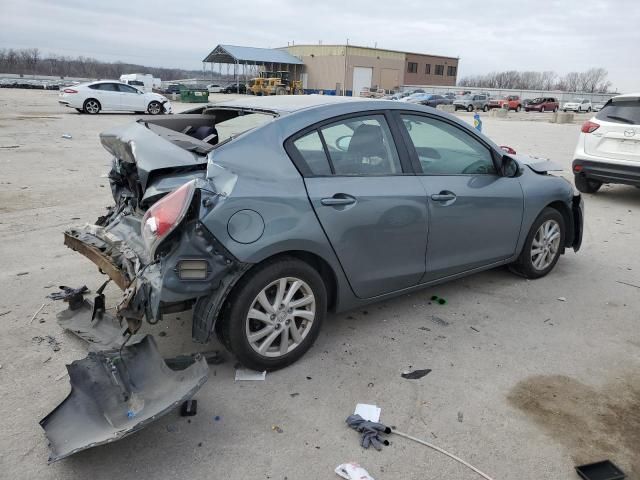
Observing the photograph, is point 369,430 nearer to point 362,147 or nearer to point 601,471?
point 601,471

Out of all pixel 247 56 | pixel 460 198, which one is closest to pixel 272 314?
pixel 460 198

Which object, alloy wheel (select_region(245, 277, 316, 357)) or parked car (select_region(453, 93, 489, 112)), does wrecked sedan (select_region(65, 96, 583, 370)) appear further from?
parked car (select_region(453, 93, 489, 112))

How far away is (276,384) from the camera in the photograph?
3219 millimetres

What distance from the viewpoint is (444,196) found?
12.6 ft

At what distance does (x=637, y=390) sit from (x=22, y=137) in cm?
1540

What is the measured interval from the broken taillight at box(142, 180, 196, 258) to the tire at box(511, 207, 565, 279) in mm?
3302

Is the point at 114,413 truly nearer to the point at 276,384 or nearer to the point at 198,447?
the point at 198,447

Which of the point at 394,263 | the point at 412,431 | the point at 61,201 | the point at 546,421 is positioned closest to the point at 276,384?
the point at 412,431

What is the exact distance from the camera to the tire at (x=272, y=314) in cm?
304

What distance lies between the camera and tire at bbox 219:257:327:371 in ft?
9.97

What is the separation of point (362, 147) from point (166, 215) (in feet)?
4.84

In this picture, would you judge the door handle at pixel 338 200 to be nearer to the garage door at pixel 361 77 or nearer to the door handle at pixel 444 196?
the door handle at pixel 444 196

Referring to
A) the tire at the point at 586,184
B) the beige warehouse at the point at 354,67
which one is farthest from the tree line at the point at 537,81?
the tire at the point at 586,184

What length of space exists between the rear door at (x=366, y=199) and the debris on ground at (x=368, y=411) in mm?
857
